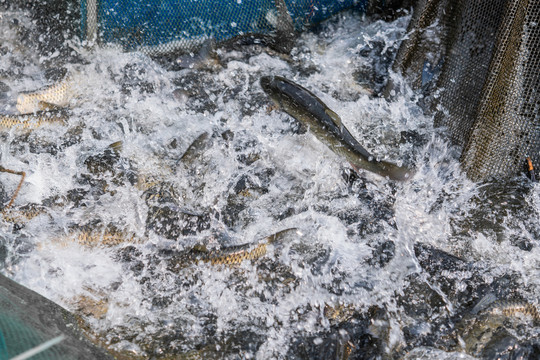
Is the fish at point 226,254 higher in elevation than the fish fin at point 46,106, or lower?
lower

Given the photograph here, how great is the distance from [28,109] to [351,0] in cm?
248

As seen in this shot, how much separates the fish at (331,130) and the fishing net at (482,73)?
46cm

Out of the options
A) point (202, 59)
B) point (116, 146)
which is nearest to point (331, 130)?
point (202, 59)

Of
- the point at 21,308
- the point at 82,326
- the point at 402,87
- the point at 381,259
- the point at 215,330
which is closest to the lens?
the point at 21,308

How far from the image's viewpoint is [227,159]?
8.82 ft

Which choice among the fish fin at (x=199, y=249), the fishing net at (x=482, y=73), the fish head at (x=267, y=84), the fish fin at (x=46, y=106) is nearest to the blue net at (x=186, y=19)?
the fish head at (x=267, y=84)

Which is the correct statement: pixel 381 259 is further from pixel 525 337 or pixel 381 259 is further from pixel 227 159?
→ pixel 227 159

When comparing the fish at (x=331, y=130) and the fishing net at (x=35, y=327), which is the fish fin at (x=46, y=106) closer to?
the fishing net at (x=35, y=327)

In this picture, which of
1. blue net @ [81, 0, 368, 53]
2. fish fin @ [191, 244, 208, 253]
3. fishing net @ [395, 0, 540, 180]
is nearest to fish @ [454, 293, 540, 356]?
fishing net @ [395, 0, 540, 180]

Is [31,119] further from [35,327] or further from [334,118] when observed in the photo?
[334,118]

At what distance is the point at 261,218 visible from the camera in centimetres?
254

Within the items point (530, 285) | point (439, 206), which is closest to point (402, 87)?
point (439, 206)

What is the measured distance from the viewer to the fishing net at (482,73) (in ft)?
7.30

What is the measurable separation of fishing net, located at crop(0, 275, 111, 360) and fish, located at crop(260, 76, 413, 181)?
1715mm
